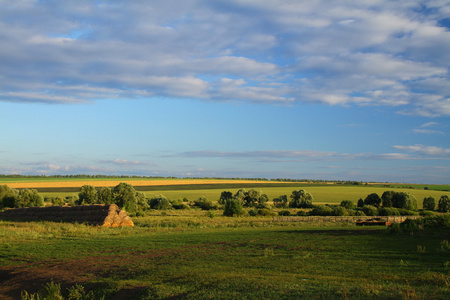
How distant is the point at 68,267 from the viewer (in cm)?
1756

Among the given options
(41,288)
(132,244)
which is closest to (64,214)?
(132,244)

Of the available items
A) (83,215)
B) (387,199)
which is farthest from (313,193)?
(83,215)

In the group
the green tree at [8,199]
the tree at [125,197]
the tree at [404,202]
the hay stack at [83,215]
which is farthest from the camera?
the tree at [404,202]

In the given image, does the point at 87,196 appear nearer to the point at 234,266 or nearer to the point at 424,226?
the point at 424,226

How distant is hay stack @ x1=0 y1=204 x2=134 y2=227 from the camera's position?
38.2 meters

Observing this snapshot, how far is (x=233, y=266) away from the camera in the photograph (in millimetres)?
16594

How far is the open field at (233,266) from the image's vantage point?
11562mm

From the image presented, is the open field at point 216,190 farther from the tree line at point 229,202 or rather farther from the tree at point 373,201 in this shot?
the tree line at point 229,202

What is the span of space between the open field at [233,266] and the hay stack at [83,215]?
957 cm

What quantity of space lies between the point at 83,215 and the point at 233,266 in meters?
28.7

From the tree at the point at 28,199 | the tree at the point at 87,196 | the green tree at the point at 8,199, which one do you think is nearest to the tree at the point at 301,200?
the tree at the point at 87,196

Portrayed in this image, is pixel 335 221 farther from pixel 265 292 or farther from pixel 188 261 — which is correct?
pixel 265 292

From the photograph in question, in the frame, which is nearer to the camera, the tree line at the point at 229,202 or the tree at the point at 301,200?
the tree line at the point at 229,202

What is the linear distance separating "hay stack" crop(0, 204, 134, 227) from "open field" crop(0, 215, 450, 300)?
31.4 ft
